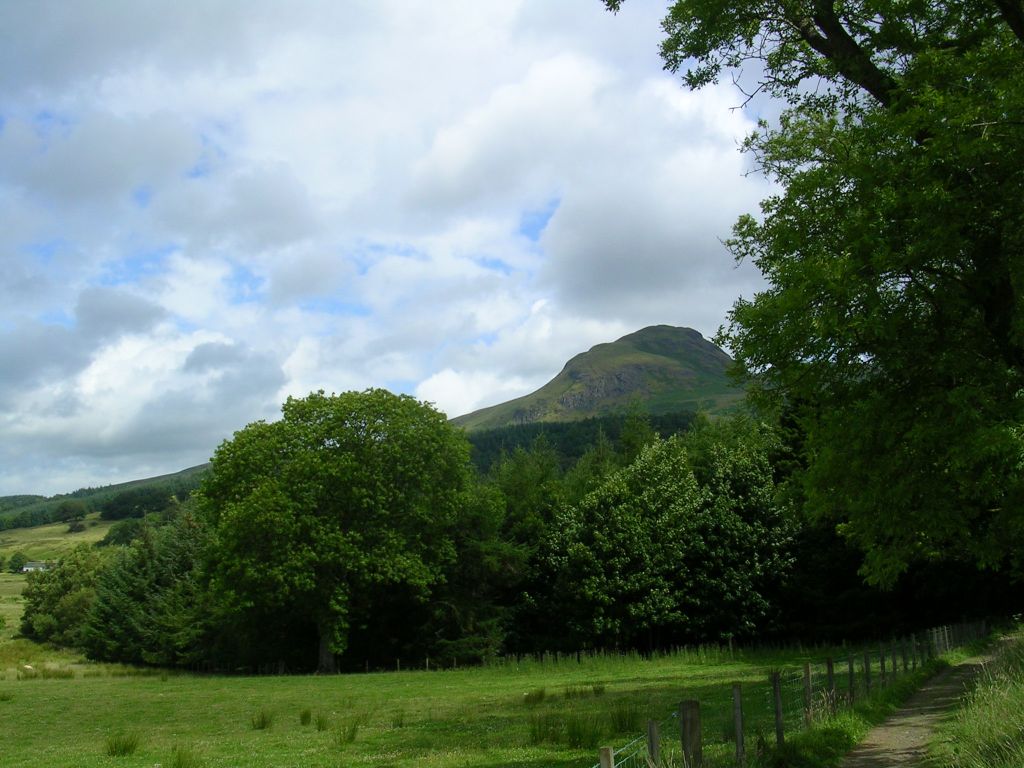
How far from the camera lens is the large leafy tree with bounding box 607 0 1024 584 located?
12078mm

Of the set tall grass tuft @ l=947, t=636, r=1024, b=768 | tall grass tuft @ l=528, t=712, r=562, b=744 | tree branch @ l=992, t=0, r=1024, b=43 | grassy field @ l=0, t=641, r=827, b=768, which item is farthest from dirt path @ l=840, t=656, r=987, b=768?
tree branch @ l=992, t=0, r=1024, b=43

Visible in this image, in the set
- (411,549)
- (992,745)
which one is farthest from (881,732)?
(411,549)

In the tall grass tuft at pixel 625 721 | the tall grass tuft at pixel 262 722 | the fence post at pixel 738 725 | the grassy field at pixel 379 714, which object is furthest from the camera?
the tall grass tuft at pixel 262 722

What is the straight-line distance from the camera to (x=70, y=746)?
20.1 meters

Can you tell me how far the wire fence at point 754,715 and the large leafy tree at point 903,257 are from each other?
3529 millimetres

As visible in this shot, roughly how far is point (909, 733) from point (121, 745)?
1535 centimetres

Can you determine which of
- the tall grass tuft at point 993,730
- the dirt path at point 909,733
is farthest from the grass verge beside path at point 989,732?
the dirt path at point 909,733

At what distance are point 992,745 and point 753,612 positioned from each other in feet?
128

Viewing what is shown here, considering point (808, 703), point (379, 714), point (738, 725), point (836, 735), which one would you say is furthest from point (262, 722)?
point (738, 725)

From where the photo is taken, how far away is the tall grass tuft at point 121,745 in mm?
17688

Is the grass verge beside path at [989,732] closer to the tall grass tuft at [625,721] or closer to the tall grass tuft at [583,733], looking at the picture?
the tall grass tuft at [625,721]

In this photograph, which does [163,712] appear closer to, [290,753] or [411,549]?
[290,753]

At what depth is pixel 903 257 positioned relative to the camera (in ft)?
41.1

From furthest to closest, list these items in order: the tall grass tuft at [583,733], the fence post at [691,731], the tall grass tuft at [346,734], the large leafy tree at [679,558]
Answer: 1. the large leafy tree at [679,558]
2. the tall grass tuft at [346,734]
3. the tall grass tuft at [583,733]
4. the fence post at [691,731]
